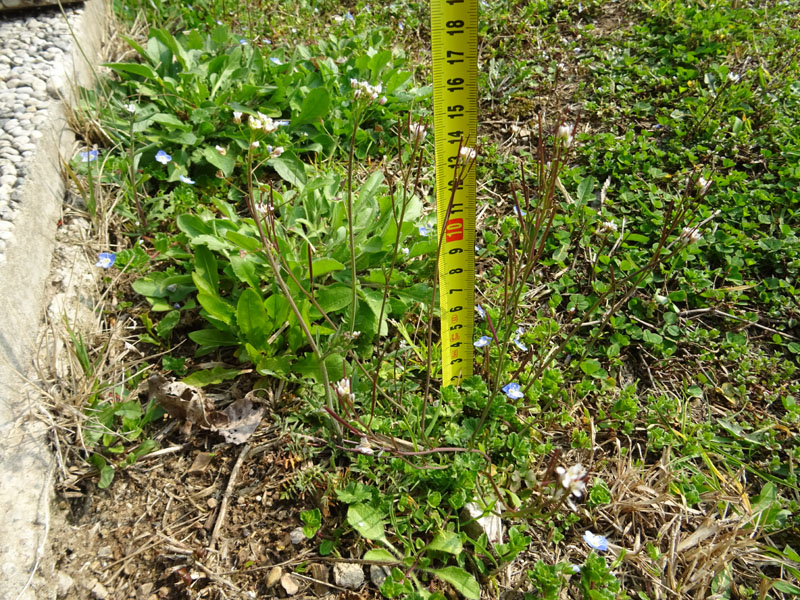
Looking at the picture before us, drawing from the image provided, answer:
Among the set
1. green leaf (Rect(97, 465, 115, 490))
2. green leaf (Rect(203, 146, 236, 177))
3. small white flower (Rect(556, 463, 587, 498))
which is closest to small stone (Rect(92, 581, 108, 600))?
green leaf (Rect(97, 465, 115, 490))

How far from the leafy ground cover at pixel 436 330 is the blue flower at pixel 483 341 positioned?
0.03 m

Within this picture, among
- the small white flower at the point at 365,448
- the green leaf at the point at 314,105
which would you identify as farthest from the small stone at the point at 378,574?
the green leaf at the point at 314,105

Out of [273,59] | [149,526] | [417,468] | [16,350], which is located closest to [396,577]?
[417,468]

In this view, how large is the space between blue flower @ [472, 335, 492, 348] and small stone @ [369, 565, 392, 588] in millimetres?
912

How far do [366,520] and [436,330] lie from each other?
0.91 m

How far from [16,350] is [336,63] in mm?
2414

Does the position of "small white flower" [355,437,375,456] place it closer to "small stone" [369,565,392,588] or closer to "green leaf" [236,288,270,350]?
"small stone" [369,565,392,588]

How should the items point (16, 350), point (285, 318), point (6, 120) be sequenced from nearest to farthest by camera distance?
point (16, 350), point (285, 318), point (6, 120)

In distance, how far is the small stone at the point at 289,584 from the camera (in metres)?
1.87

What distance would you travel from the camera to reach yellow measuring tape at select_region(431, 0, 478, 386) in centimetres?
164

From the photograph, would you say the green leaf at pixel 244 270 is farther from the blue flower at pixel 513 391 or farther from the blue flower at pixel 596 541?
the blue flower at pixel 596 541

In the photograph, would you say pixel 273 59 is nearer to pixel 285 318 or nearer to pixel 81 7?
pixel 81 7

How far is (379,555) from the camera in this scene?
186 centimetres

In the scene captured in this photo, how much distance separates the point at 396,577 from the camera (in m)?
1.79
